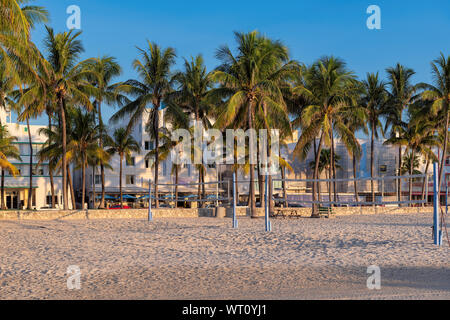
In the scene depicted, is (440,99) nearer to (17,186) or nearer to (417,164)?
(417,164)

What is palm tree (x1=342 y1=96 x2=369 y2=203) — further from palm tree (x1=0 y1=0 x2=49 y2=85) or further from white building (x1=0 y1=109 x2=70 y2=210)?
white building (x1=0 y1=109 x2=70 y2=210)

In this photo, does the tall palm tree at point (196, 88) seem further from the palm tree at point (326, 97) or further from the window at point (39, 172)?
the window at point (39, 172)

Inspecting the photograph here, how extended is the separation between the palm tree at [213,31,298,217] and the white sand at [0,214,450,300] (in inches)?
375

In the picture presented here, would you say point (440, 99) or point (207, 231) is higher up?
point (440, 99)

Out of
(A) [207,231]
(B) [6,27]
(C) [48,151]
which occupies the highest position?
(B) [6,27]

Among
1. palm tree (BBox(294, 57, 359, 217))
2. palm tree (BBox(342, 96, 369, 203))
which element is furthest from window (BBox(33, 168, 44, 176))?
palm tree (BBox(294, 57, 359, 217))

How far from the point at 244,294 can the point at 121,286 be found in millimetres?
2172

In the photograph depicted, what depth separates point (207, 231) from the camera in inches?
618

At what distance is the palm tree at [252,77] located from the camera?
23453mm

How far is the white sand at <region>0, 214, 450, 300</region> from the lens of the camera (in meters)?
7.37

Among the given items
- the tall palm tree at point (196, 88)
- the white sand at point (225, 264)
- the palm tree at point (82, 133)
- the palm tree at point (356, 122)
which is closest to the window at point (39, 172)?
the palm tree at point (82, 133)

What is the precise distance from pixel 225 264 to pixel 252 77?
591 inches

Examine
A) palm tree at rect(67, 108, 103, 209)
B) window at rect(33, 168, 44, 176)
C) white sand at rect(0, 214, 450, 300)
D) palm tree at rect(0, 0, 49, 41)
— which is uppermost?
palm tree at rect(0, 0, 49, 41)
